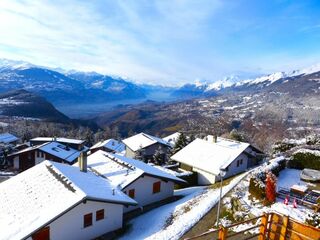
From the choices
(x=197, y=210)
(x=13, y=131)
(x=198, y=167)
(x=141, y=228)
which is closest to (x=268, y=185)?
(x=197, y=210)

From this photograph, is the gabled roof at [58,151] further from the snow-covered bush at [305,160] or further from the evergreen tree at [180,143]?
Result: the snow-covered bush at [305,160]

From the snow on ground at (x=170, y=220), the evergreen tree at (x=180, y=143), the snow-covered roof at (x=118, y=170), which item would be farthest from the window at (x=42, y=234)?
the evergreen tree at (x=180, y=143)

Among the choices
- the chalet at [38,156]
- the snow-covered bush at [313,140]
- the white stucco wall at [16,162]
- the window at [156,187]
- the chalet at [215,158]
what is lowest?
the white stucco wall at [16,162]

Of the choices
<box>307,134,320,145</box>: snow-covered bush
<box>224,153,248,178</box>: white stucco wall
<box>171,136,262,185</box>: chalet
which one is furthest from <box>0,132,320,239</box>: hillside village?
<box>307,134,320,145</box>: snow-covered bush

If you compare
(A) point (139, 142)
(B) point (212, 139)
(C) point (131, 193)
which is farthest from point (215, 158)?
(A) point (139, 142)

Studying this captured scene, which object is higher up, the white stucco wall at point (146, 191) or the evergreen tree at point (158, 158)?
the white stucco wall at point (146, 191)

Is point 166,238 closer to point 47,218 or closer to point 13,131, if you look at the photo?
point 47,218

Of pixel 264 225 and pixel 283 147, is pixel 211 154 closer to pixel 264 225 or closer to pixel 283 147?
pixel 283 147
